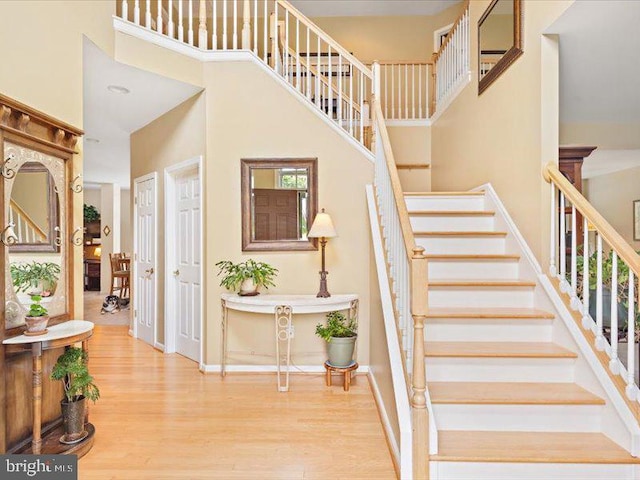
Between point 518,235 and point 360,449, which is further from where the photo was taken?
point 518,235

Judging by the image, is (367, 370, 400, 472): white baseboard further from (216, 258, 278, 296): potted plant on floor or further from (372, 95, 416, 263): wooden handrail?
(216, 258, 278, 296): potted plant on floor

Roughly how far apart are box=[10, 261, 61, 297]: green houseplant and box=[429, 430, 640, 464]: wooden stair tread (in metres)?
2.41

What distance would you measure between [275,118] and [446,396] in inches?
110

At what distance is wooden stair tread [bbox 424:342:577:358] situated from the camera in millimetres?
2051

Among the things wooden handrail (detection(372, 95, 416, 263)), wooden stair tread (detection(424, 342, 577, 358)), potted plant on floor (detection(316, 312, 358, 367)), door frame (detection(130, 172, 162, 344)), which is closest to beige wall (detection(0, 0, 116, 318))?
door frame (detection(130, 172, 162, 344))

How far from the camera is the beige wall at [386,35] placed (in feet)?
20.2

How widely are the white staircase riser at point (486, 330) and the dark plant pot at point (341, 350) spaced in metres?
0.92

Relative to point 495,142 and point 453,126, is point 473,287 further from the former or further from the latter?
point 453,126

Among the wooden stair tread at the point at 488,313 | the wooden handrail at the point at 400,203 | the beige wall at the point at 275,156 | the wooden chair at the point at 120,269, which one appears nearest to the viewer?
the wooden handrail at the point at 400,203

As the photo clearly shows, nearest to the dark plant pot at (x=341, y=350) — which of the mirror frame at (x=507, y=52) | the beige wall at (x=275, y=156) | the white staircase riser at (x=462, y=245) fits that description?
the beige wall at (x=275, y=156)

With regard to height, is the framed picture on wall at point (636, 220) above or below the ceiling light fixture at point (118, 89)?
below

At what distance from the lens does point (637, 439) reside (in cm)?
165

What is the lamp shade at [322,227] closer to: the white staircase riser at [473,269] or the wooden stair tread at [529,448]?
the white staircase riser at [473,269]

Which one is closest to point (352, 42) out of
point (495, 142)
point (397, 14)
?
point (397, 14)
